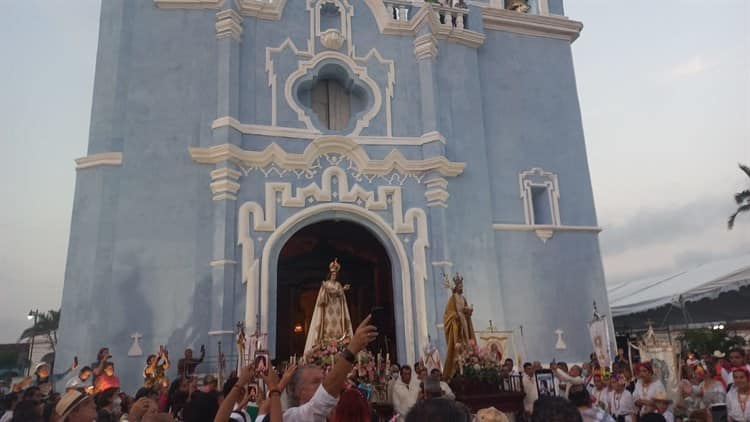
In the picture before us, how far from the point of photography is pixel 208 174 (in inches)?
563

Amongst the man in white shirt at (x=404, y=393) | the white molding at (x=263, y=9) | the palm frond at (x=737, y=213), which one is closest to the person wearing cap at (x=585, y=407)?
the man in white shirt at (x=404, y=393)

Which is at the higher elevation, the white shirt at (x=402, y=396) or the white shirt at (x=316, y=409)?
the white shirt at (x=316, y=409)

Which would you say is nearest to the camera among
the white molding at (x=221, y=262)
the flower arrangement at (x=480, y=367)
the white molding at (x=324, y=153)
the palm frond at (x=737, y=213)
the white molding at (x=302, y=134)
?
the flower arrangement at (x=480, y=367)

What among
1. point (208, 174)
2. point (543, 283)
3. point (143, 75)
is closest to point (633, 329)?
point (543, 283)

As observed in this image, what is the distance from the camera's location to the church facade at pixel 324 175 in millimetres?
13445

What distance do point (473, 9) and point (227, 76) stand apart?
24.5ft

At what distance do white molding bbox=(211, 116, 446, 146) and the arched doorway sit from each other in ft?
7.54

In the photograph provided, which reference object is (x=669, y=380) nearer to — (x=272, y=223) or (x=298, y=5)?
(x=272, y=223)

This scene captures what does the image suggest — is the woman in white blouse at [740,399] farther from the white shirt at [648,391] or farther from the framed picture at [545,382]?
the framed picture at [545,382]

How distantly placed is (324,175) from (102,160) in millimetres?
5249

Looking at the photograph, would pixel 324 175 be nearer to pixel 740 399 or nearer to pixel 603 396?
pixel 603 396

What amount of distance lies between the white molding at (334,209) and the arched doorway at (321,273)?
0.98m

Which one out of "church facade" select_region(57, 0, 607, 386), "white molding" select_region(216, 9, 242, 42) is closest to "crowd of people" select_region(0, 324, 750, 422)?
"church facade" select_region(57, 0, 607, 386)

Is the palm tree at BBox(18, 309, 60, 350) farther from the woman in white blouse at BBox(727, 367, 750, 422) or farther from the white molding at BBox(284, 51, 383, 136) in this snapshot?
the woman in white blouse at BBox(727, 367, 750, 422)
